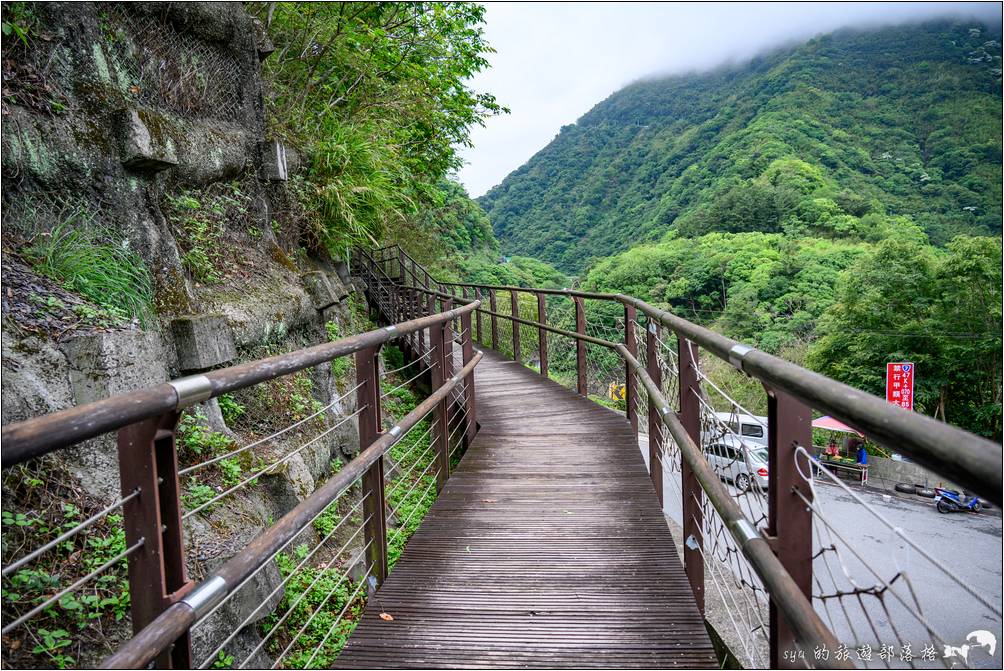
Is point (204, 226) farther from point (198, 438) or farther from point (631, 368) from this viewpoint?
point (631, 368)

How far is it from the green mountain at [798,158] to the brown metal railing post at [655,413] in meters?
54.2

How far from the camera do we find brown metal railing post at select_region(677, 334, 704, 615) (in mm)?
2193

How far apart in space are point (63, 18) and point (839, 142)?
73.3 metres

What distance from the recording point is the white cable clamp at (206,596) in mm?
1087

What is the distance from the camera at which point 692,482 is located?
2.41 metres

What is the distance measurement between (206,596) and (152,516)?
20cm

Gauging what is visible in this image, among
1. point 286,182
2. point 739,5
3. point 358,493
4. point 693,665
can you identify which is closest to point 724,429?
point 693,665

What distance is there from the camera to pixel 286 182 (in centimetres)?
646

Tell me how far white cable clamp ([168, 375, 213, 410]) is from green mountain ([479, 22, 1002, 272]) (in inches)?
2240

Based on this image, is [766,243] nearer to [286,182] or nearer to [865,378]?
[865,378]

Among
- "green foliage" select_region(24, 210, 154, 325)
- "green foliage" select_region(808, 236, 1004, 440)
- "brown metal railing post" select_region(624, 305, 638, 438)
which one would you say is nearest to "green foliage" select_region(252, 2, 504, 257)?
"green foliage" select_region(24, 210, 154, 325)

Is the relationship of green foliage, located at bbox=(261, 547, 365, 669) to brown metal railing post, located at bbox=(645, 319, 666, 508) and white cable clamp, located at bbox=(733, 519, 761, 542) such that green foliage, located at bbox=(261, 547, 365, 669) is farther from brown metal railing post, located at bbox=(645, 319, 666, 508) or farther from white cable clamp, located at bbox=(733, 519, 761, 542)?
white cable clamp, located at bbox=(733, 519, 761, 542)

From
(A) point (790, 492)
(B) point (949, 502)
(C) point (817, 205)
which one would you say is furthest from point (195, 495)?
(C) point (817, 205)

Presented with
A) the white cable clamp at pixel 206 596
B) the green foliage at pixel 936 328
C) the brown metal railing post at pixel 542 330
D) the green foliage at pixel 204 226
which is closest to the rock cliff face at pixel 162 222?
the green foliage at pixel 204 226
